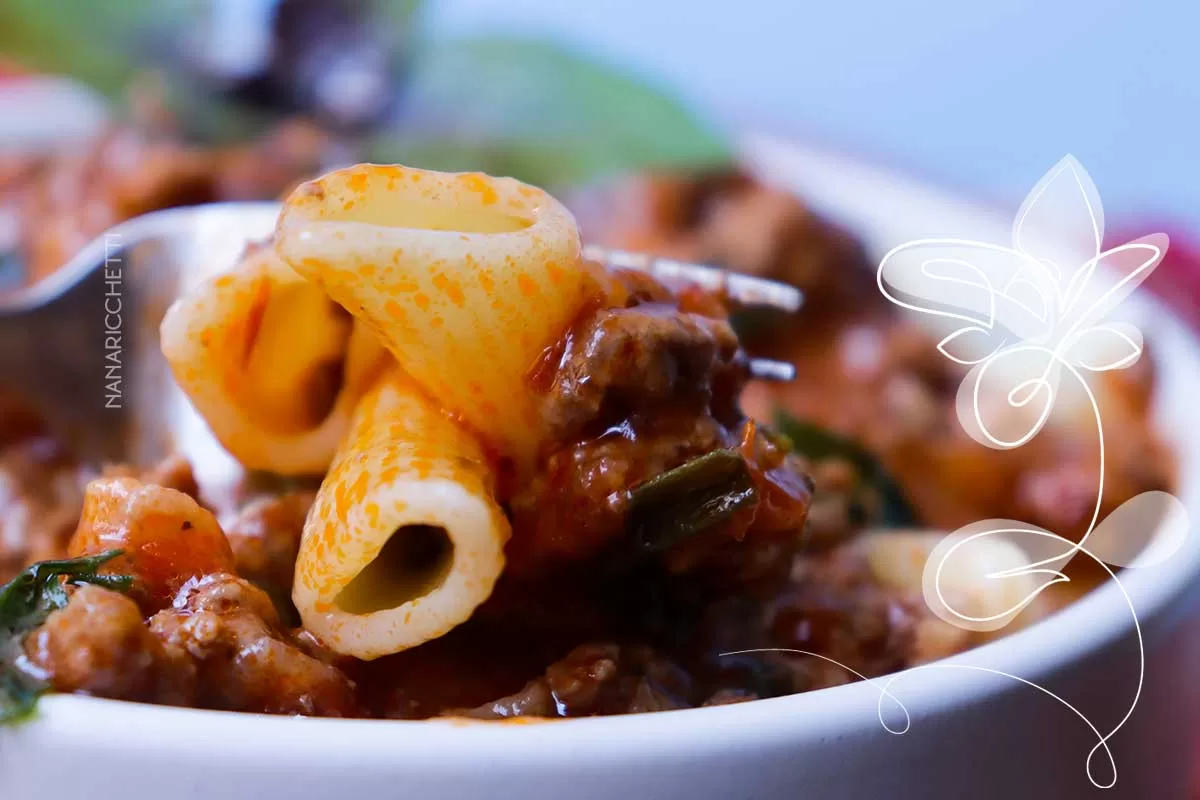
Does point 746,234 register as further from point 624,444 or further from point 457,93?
point 624,444

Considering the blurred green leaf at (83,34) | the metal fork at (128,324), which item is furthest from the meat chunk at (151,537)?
the blurred green leaf at (83,34)

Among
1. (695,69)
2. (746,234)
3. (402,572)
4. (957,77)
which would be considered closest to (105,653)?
(402,572)

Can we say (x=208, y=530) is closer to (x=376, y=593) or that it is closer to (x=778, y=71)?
(x=376, y=593)

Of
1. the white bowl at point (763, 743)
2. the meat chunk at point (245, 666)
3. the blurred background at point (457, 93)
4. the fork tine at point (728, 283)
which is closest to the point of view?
the white bowl at point (763, 743)

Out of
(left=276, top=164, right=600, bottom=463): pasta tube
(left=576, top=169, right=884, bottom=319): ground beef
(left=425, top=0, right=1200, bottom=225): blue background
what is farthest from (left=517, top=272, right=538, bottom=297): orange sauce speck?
(left=576, top=169, right=884, bottom=319): ground beef

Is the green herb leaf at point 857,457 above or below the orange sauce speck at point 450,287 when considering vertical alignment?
below

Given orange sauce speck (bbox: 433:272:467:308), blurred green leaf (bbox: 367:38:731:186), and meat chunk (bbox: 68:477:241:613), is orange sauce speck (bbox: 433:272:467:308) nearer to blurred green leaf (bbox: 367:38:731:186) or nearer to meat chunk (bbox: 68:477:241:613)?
meat chunk (bbox: 68:477:241:613)

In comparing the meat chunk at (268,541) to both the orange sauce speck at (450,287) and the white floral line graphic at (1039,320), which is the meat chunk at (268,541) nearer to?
the orange sauce speck at (450,287)
